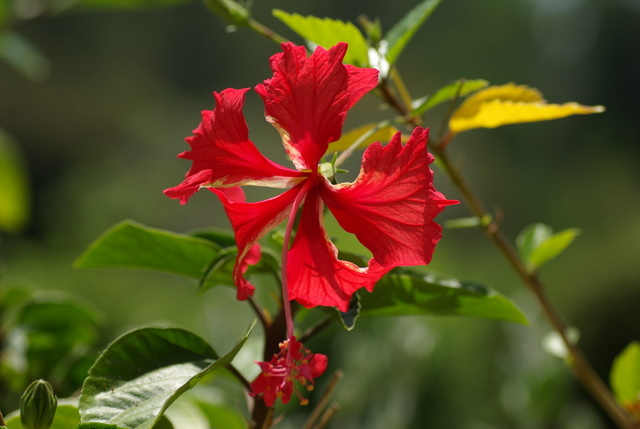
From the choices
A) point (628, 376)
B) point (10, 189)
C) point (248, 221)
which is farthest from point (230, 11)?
point (10, 189)

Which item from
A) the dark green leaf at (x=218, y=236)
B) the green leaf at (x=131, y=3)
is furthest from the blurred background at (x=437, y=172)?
the dark green leaf at (x=218, y=236)

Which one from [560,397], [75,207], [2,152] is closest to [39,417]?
[2,152]

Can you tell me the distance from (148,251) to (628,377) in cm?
41

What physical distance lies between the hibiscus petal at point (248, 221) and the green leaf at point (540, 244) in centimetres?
23

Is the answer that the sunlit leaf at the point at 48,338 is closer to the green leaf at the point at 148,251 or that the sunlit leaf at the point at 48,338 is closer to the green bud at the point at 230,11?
the green leaf at the point at 148,251

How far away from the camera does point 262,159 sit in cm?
34

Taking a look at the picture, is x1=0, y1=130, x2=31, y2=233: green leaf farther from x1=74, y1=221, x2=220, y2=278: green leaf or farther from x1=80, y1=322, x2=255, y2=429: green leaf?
x1=80, y1=322, x2=255, y2=429: green leaf

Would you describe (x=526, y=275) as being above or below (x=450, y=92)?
below

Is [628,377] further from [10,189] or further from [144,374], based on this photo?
[10,189]

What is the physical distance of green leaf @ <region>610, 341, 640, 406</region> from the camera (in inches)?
21.0

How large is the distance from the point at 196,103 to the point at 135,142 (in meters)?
1.54

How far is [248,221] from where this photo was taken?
0.33 m

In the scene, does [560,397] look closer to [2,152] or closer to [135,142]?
[2,152]

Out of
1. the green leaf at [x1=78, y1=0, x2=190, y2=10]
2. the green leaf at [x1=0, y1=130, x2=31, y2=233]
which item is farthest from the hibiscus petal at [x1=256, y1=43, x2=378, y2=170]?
the green leaf at [x1=0, y1=130, x2=31, y2=233]
